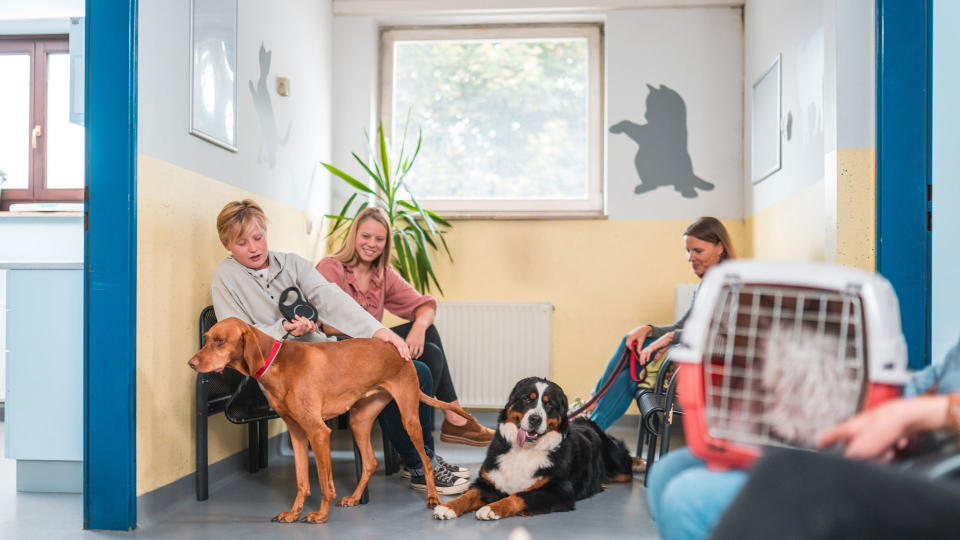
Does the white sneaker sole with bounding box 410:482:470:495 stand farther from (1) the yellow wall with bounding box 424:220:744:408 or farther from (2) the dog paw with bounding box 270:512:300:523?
(1) the yellow wall with bounding box 424:220:744:408

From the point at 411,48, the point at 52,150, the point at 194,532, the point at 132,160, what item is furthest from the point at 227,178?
the point at 52,150

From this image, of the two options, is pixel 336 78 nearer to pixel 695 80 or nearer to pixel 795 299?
pixel 695 80

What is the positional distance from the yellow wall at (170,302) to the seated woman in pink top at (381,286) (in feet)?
1.69

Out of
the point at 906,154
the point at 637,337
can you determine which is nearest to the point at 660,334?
the point at 637,337

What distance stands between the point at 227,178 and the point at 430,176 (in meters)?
1.73

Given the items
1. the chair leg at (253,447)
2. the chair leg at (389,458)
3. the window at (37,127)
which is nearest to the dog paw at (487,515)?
the chair leg at (389,458)

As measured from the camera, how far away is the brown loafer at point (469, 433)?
331 centimetres

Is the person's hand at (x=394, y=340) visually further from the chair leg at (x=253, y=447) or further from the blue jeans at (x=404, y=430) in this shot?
the chair leg at (x=253, y=447)

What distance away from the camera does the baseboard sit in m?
2.25

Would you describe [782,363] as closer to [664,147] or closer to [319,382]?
[319,382]

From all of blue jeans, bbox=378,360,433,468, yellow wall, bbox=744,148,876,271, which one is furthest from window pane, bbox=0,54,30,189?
yellow wall, bbox=744,148,876,271

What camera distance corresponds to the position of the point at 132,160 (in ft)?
7.00

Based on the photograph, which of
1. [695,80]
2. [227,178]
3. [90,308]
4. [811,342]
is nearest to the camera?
[811,342]

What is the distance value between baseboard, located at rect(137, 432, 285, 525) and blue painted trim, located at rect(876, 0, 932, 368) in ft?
8.25
